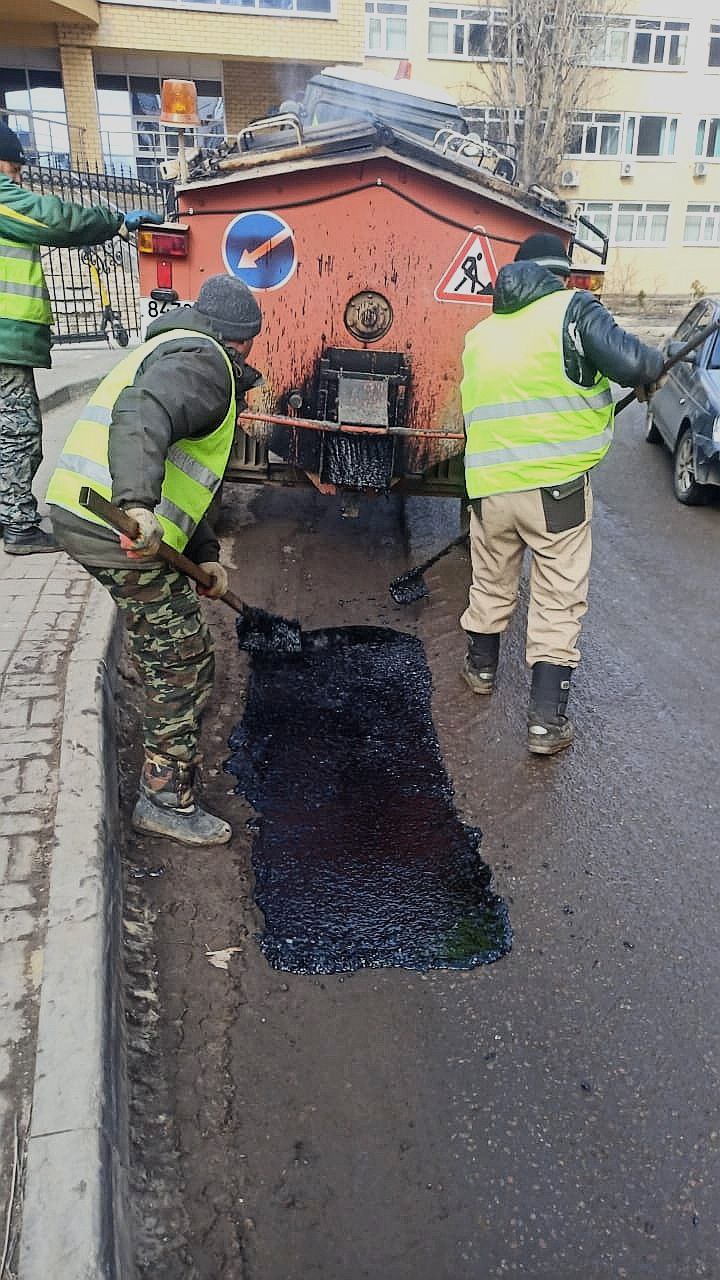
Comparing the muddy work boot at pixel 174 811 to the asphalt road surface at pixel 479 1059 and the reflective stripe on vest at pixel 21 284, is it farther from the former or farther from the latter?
the reflective stripe on vest at pixel 21 284

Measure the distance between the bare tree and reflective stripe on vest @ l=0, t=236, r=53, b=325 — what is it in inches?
961

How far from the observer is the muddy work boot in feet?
10.1

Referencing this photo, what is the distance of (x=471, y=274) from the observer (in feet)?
14.9

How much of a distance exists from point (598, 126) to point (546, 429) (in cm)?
2785

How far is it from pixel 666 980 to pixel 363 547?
3.70 metres

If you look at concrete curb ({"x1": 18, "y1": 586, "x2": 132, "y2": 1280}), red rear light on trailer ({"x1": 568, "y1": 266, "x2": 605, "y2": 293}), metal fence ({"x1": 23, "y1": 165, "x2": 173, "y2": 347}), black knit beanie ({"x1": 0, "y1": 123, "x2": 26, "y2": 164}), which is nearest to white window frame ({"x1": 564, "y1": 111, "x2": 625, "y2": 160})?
metal fence ({"x1": 23, "y1": 165, "x2": 173, "y2": 347})

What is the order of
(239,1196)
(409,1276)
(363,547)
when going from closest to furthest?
1. (409,1276)
2. (239,1196)
3. (363,547)

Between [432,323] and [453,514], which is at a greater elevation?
[432,323]

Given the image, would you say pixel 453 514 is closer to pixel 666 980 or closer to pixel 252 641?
pixel 252 641

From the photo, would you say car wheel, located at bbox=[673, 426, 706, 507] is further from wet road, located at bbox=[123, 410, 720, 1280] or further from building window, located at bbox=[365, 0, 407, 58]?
building window, located at bbox=[365, 0, 407, 58]

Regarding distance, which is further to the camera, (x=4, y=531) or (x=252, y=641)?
(x=4, y=531)

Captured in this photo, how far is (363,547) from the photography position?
19.2ft

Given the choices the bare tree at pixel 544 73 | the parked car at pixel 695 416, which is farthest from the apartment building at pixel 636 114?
the parked car at pixel 695 416

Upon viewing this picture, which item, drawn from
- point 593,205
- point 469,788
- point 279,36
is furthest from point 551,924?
point 593,205
